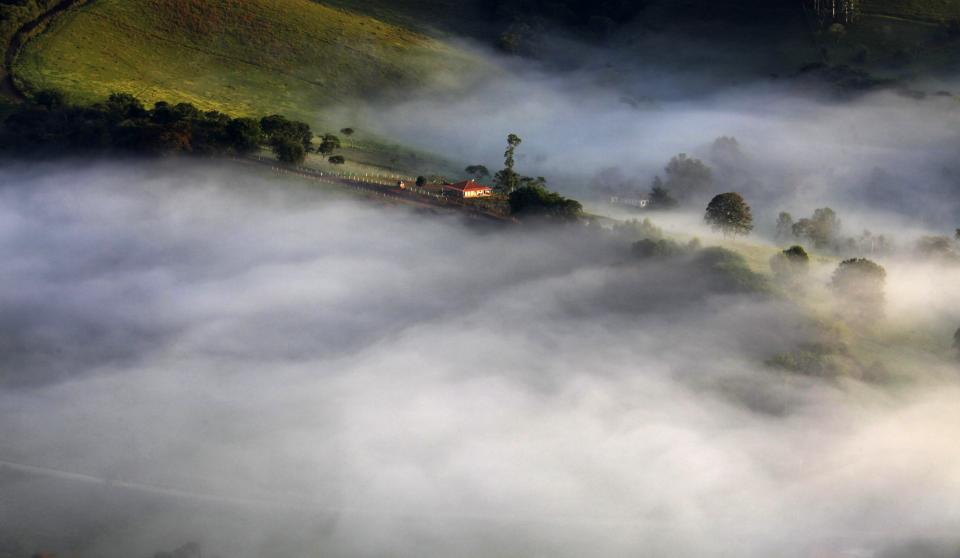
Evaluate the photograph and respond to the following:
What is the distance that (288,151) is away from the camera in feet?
444

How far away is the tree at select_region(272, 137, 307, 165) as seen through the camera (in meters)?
135

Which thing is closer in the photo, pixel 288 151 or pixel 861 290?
pixel 861 290

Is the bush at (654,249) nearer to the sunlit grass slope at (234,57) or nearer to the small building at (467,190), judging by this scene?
the small building at (467,190)

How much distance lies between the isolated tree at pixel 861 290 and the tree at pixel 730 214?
61.0 ft

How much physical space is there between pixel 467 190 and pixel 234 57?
58789 mm

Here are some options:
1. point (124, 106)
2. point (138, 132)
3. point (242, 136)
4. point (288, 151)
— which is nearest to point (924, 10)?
point (288, 151)

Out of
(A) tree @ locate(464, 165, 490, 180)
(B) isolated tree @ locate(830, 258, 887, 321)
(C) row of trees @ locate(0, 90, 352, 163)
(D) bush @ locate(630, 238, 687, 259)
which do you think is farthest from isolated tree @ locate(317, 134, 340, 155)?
(B) isolated tree @ locate(830, 258, 887, 321)

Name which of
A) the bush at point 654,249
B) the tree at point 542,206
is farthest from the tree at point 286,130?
the bush at point 654,249

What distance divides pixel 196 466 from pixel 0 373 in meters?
24.7

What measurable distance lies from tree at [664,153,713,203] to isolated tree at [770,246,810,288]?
40370mm

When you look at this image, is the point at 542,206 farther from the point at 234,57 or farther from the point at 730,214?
the point at 234,57

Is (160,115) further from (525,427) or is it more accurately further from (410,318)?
(525,427)

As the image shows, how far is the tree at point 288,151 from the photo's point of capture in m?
135

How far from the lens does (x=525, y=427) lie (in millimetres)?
97438
